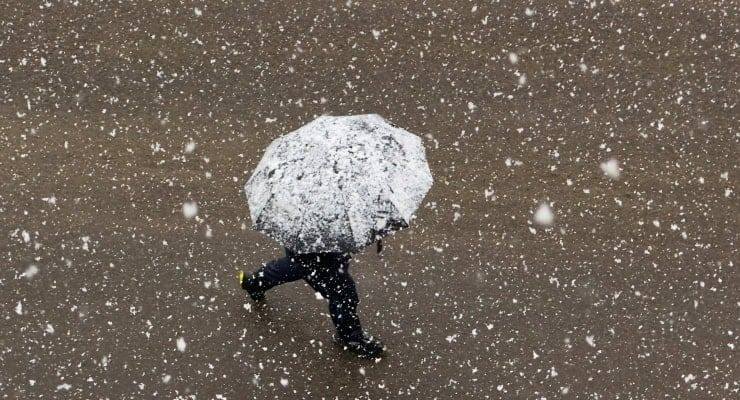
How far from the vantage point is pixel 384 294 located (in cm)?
437

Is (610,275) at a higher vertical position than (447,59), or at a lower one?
lower

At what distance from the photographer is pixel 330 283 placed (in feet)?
12.0

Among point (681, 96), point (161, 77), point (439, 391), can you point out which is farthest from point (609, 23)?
point (161, 77)

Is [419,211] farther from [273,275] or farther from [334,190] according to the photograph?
[334,190]

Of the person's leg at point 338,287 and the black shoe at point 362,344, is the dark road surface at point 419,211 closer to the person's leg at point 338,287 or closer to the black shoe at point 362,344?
the black shoe at point 362,344

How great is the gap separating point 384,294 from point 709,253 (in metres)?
2.23

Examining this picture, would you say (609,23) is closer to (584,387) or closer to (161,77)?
(584,387)

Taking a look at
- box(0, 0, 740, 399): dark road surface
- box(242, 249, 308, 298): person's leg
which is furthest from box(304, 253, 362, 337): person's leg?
box(0, 0, 740, 399): dark road surface

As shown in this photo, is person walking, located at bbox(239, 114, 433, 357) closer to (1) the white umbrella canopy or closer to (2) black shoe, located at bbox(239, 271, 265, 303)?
(1) the white umbrella canopy

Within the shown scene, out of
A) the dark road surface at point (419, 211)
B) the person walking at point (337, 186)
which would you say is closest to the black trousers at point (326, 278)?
the dark road surface at point (419, 211)

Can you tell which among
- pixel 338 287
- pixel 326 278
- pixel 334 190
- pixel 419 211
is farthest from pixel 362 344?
pixel 334 190

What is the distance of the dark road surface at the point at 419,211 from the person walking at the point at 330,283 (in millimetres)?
155

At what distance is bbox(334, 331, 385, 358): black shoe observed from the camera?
13.5ft

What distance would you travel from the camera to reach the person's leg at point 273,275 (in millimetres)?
3859
